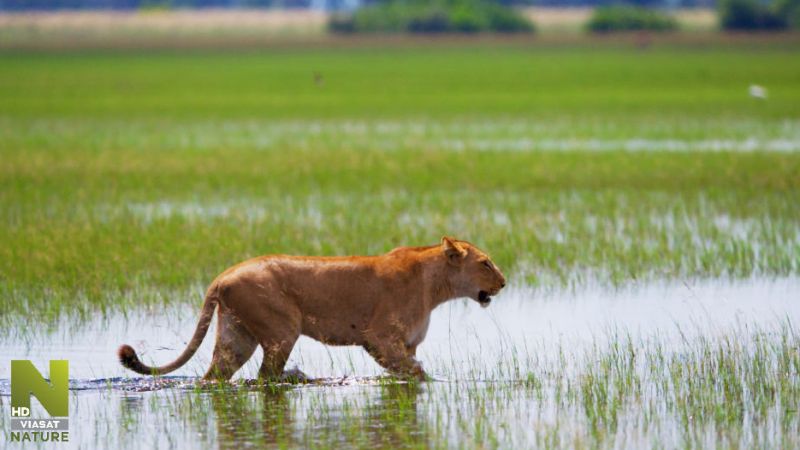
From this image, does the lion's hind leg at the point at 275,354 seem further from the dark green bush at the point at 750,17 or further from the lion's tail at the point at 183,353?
the dark green bush at the point at 750,17

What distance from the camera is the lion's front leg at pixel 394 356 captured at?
10961mm

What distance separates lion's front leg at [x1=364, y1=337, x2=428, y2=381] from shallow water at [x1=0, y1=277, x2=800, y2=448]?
0.38 ft

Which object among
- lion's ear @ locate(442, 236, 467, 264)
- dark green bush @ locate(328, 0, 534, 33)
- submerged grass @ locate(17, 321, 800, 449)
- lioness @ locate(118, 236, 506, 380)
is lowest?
submerged grass @ locate(17, 321, 800, 449)

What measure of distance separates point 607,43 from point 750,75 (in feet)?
141

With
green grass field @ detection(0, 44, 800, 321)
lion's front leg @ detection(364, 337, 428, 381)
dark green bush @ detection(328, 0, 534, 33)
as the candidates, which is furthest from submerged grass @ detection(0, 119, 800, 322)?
dark green bush @ detection(328, 0, 534, 33)

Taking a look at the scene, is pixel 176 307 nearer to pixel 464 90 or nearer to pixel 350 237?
pixel 350 237

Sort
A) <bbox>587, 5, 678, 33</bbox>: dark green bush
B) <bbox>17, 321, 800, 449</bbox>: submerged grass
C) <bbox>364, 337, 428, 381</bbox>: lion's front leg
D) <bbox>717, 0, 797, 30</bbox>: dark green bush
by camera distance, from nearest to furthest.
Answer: <bbox>17, 321, 800, 449</bbox>: submerged grass → <bbox>364, 337, 428, 381</bbox>: lion's front leg → <bbox>717, 0, 797, 30</bbox>: dark green bush → <bbox>587, 5, 678, 33</bbox>: dark green bush

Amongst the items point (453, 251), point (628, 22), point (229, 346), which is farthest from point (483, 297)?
point (628, 22)

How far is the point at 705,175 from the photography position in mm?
26172

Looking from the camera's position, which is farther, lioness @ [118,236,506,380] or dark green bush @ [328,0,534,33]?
dark green bush @ [328,0,534,33]

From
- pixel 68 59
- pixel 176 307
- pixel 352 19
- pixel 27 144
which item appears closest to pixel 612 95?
pixel 27 144

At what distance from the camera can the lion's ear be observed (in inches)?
440

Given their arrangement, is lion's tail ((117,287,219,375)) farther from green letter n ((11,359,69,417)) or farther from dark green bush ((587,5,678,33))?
dark green bush ((587,5,678,33))

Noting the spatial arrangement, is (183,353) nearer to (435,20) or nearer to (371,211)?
(371,211)
